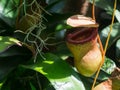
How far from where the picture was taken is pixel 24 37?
3.18 feet

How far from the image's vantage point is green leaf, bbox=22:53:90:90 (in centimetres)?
82

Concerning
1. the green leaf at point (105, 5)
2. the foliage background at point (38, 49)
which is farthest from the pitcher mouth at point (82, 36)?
the green leaf at point (105, 5)

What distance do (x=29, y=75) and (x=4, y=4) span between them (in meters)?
0.23

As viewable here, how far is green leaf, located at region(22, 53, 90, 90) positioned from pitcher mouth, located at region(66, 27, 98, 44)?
2.7 inches

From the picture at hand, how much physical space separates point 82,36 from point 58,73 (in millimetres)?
117

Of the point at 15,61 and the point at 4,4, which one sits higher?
the point at 4,4

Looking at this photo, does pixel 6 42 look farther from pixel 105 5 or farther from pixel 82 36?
pixel 105 5

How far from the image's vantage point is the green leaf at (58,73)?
2.68ft

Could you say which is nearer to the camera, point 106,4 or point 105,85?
point 105,85

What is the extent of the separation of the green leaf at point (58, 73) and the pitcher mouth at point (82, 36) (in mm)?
67

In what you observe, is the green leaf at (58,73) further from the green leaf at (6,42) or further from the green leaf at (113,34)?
the green leaf at (113,34)

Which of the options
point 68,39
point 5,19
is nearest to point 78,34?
point 68,39

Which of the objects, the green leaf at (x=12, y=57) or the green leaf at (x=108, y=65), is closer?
the green leaf at (x=12, y=57)

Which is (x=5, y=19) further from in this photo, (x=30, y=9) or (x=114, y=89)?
(x=114, y=89)
